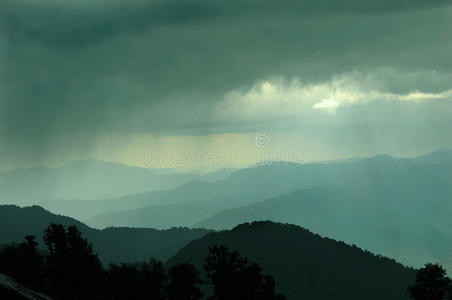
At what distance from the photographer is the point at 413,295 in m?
104

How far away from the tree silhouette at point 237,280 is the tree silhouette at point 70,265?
2344cm

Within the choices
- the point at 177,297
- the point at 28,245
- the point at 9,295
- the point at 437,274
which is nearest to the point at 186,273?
the point at 177,297

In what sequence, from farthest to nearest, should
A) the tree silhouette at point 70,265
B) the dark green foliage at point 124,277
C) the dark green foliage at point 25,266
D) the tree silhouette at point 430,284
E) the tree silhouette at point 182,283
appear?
the dark green foliage at point 25,266 < the tree silhouette at point 182,283 < the tree silhouette at point 70,265 < the tree silhouette at point 430,284 < the dark green foliage at point 124,277

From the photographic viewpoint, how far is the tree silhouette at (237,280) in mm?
94062

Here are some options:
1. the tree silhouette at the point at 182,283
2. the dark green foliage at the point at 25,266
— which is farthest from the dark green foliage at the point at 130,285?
the dark green foliage at the point at 25,266

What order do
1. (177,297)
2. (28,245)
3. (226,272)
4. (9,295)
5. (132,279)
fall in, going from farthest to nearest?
(28,245)
(177,297)
(132,279)
(226,272)
(9,295)

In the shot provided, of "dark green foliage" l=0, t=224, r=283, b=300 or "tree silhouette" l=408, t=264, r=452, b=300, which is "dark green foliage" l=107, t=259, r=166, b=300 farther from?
"tree silhouette" l=408, t=264, r=452, b=300

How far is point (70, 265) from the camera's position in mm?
103938

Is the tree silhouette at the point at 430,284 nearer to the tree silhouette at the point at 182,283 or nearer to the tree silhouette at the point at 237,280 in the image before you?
the tree silhouette at the point at 237,280

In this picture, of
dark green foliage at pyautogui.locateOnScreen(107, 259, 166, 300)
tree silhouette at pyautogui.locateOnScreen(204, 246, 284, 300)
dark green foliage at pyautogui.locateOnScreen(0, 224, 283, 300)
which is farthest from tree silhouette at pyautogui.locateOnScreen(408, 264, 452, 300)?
dark green foliage at pyautogui.locateOnScreen(107, 259, 166, 300)

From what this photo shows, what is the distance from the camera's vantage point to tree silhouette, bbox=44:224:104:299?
4104 inches

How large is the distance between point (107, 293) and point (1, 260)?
32768mm

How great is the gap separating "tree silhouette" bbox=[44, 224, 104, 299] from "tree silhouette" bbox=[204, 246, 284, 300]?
23.4 m

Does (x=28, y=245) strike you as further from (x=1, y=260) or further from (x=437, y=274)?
(x=437, y=274)
